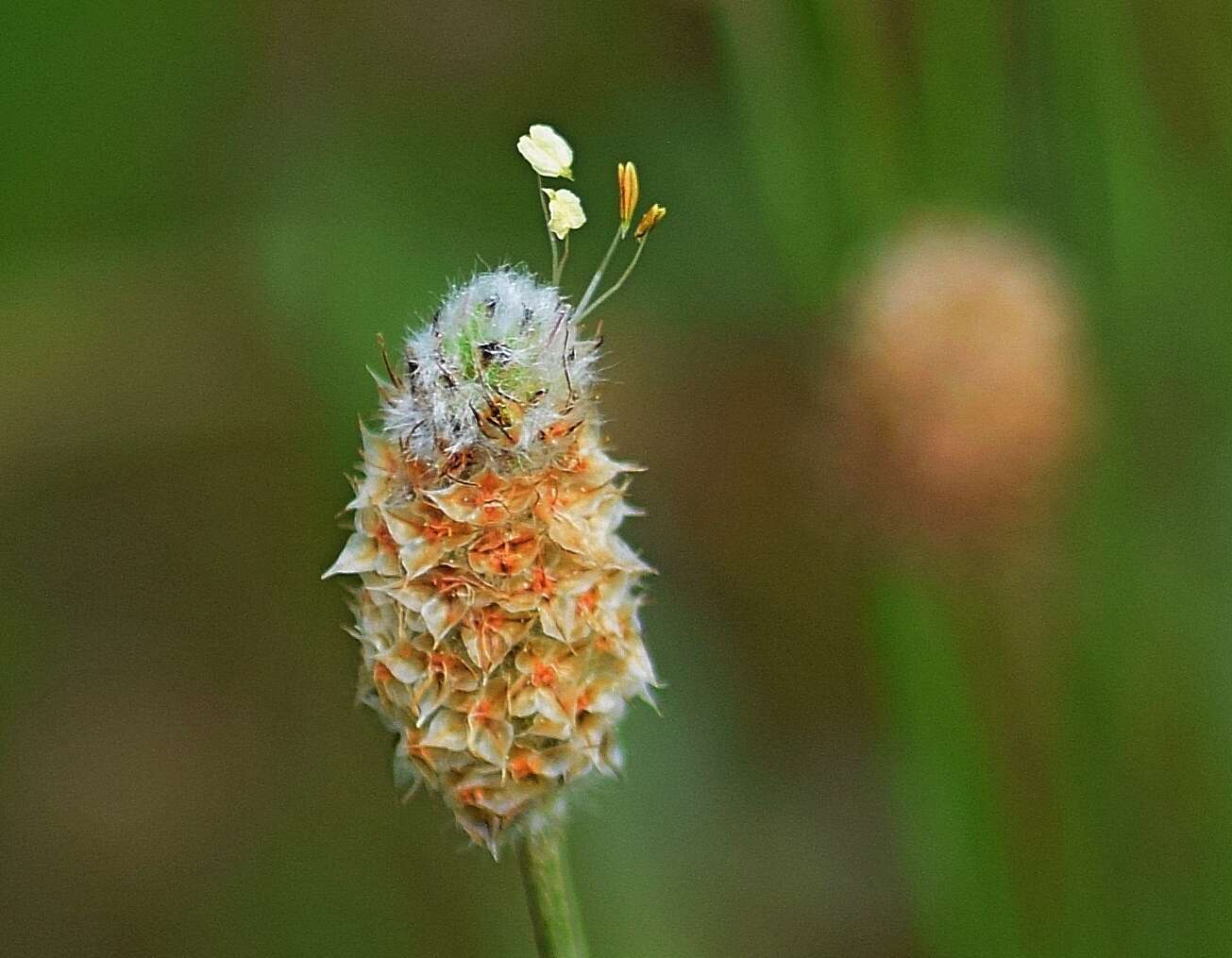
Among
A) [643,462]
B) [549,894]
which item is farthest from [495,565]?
[643,462]

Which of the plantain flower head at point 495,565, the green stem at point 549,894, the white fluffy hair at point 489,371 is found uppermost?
the white fluffy hair at point 489,371

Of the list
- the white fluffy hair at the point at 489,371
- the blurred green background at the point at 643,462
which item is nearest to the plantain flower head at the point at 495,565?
the white fluffy hair at the point at 489,371

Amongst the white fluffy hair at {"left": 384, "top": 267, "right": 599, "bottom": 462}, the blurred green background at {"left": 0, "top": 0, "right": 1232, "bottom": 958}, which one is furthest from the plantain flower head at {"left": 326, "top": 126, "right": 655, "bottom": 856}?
the blurred green background at {"left": 0, "top": 0, "right": 1232, "bottom": 958}

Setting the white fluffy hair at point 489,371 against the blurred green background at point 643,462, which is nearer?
the white fluffy hair at point 489,371

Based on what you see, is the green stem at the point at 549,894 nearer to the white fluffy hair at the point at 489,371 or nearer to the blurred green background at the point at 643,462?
the white fluffy hair at the point at 489,371

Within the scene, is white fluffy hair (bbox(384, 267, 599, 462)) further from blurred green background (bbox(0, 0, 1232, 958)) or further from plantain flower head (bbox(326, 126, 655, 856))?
blurred green background (bbox(0, 0, 1232, 958))

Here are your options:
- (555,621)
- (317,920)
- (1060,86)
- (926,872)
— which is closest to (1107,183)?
(1060,86)
